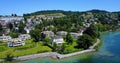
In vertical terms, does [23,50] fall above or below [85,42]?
below

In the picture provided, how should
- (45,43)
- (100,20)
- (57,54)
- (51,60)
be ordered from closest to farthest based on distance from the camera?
(51,60), (57,54), (45,43), (100,20)

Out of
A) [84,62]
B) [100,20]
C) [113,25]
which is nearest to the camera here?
[84,62]

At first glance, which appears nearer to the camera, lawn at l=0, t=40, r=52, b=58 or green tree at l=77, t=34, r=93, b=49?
lawn at l=0, t=40, r=52, b=58

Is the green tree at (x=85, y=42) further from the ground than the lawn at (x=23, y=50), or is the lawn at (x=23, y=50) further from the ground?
the green tree at (x=85, y=42)

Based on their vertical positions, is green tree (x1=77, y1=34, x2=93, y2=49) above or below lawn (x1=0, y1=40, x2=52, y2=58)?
above

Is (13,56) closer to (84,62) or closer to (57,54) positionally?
(57,54)

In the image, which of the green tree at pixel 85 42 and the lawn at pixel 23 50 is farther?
the green tree at pixel 85 42

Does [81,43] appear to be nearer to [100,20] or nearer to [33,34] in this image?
[33,34]

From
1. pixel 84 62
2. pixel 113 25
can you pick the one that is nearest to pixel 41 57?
pixel 84 62

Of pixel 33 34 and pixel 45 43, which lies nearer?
pixel 45 43

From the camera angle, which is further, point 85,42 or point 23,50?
point 85,42
